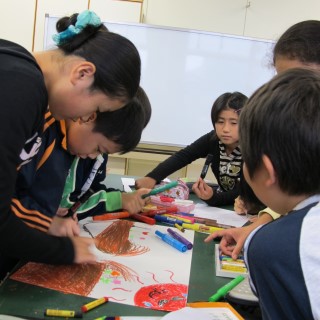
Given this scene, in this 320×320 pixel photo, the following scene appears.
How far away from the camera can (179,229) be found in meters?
1.10

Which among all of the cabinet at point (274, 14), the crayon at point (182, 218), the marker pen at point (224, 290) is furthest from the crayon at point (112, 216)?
the cabinet at point (274, 14)

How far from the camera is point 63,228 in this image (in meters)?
0.89

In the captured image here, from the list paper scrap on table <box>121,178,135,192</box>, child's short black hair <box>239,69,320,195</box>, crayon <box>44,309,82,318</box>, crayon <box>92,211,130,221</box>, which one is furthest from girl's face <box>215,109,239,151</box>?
crayon <box>44,309,82,318</box>

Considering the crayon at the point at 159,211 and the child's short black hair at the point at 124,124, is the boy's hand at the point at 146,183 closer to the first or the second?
the crayon at the point at 159,211

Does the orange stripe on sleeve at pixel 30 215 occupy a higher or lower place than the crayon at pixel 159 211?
higher

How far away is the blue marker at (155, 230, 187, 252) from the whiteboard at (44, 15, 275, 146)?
187 cm

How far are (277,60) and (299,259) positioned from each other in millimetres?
685

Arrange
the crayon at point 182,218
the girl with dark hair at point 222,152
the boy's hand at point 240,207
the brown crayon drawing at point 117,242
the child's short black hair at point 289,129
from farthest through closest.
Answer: the girl with dark hair at point 222,152 < the boy's hand at point 240,207 < the crayon at point 182,218 < the brown crayon drawing at point 117,242 < the child's short black hair at point 289,129

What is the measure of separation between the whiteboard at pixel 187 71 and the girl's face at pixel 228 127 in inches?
44.7

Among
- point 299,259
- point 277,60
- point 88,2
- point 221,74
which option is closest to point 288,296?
point 299,259

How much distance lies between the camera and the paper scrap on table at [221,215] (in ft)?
4.08

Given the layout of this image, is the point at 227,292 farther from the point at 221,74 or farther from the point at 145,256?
the point at 221,74

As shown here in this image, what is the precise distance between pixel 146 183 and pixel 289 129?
1092mm

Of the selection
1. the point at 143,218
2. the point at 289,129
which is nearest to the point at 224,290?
the point at 289,129
